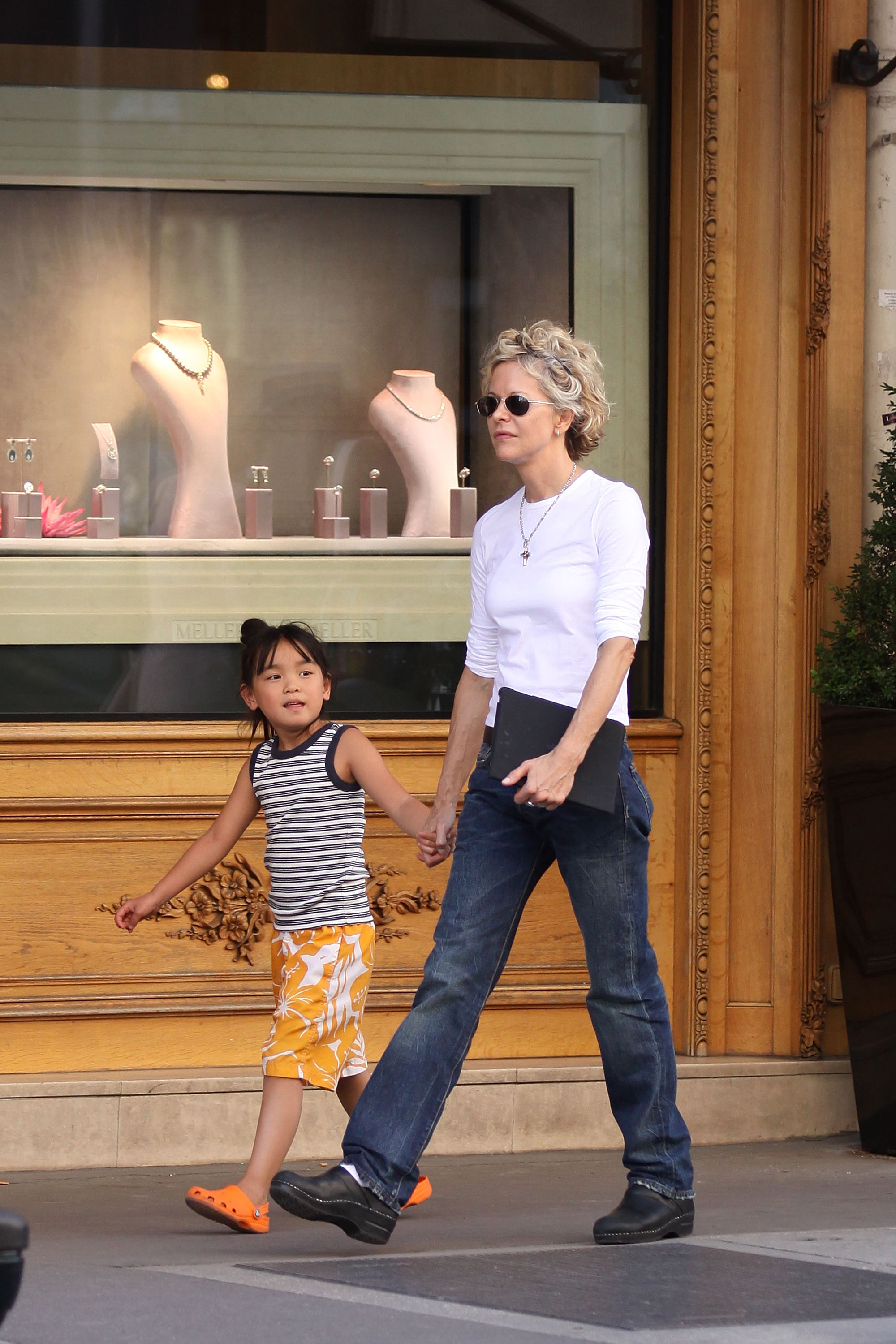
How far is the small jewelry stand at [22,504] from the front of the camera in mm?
5422

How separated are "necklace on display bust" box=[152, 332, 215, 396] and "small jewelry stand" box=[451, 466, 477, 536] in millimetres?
828

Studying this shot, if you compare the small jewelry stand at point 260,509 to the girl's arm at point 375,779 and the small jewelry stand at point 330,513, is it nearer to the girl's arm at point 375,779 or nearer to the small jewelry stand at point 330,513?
the small jewelry stand at point 330,513

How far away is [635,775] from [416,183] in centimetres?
248

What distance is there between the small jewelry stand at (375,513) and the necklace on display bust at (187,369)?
1.93ft

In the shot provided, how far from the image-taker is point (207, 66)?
213 inches

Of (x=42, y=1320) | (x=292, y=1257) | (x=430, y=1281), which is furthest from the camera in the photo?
(x=292, y=1257)

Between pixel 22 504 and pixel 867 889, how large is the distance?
8.90 ft

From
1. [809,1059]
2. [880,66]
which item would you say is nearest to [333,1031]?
[809,1059]

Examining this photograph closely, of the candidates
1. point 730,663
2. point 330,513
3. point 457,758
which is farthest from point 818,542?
point 457,758

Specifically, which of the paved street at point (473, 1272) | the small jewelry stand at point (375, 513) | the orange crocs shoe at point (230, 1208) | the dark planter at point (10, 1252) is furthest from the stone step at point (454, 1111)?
the dark planter at point (10, 1252)

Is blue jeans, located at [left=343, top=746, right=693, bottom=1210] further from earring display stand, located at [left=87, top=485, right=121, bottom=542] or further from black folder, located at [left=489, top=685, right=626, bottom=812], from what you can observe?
earring display stand, located at [left=87, top=485, right=121, bottom=542]

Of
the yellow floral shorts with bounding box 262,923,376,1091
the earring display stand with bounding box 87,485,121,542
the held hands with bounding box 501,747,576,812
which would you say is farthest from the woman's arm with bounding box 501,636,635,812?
the earring display stand with bounding box 87,485,121,542

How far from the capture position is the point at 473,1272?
134 inches

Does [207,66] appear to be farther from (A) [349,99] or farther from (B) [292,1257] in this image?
(B) [292,1257]
